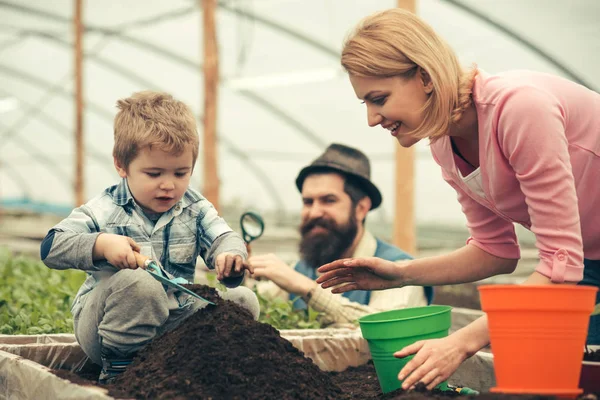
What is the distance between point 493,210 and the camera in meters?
2.54

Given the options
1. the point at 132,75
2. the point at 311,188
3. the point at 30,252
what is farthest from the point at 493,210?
the point at 132,75

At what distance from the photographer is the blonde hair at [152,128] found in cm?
260

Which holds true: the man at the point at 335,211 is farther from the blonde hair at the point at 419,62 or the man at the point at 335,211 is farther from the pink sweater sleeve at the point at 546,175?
the pink sweater sleeve at the point at 546,175

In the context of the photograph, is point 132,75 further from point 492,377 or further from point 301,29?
point 492,377

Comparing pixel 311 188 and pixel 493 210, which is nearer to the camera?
pixel 493 210

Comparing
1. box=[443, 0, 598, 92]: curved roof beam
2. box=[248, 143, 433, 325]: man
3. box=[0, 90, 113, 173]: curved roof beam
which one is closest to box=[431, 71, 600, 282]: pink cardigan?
box=[248, 143, 433, 325]: man

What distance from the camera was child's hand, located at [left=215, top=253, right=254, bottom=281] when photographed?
8.30 feet

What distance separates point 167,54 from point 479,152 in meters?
10.4

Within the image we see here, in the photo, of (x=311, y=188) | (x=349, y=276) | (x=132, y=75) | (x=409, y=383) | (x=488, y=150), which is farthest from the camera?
(x=132, y=75)

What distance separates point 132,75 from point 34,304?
9.99 metres

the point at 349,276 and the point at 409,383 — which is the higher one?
the point at 349,276

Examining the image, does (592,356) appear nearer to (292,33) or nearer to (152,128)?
(152,128)

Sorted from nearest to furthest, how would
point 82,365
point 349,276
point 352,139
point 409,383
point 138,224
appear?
point 409,383 < point 349,276 < point 138,224 < point 82,365 < point 352,139

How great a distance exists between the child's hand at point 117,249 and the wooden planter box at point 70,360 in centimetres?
39
